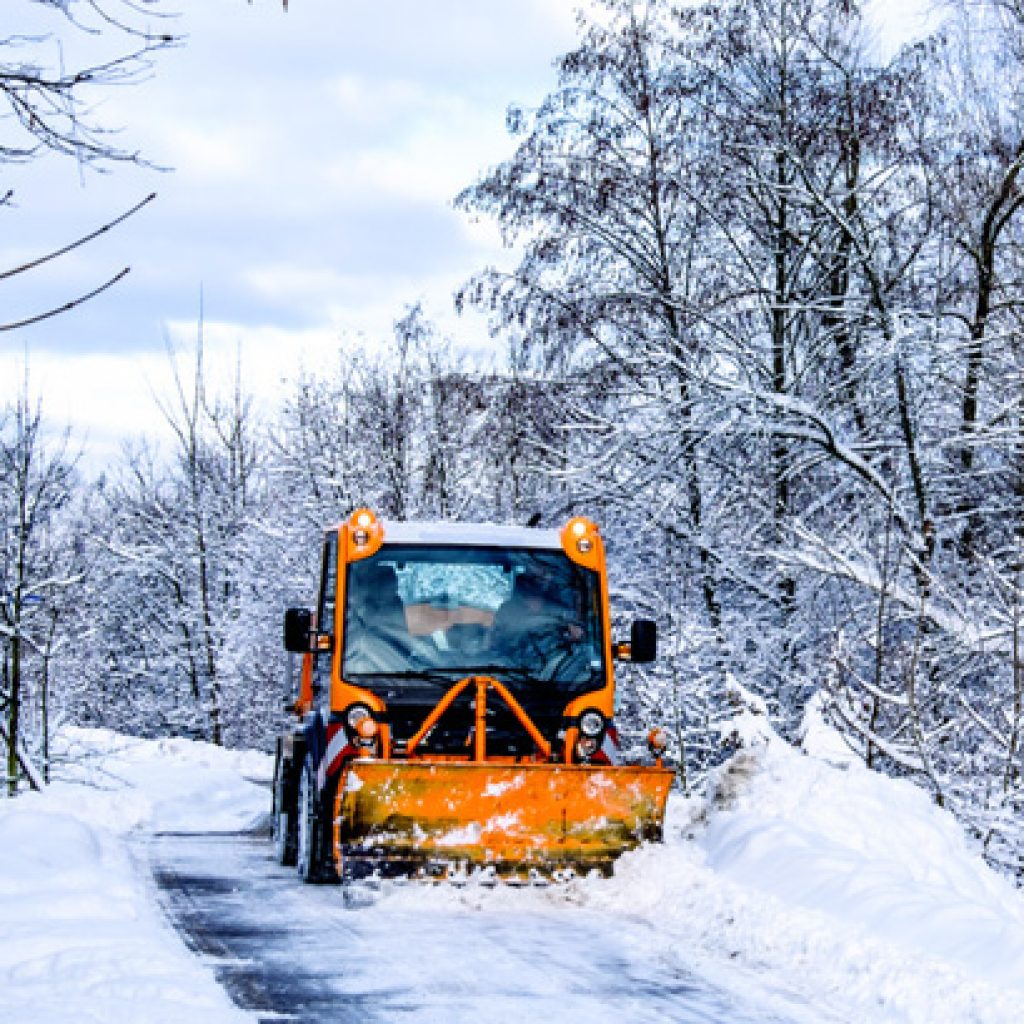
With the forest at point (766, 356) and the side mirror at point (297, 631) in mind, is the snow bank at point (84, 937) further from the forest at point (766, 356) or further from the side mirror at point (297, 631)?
the forest at point (766, 356)

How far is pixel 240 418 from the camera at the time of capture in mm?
44156

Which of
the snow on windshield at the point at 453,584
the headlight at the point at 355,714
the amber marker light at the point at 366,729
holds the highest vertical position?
the snow on windshield at the point at 453,584

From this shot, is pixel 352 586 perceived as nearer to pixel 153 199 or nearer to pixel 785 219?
pixel 153 199

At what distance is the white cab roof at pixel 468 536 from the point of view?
10148mm

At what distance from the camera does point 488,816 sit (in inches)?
347

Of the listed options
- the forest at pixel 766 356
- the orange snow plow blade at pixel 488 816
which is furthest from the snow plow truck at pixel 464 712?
the forest at pixel 766 356

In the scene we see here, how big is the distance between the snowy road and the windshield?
5.01 ft

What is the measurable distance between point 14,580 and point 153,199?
19788 millimetres

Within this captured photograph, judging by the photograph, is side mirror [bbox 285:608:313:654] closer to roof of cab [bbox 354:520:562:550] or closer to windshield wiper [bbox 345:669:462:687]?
windshield wiper [bbox 345:669:462:687]

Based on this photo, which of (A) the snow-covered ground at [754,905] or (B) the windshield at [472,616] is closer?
(A) the snow-covered ground at [754,905]

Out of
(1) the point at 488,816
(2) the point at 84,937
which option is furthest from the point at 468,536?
(2) the point at 84,937

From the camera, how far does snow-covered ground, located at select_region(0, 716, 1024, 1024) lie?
5570 millimetres

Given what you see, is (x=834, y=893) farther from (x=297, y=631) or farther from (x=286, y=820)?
(x=286, y=820)

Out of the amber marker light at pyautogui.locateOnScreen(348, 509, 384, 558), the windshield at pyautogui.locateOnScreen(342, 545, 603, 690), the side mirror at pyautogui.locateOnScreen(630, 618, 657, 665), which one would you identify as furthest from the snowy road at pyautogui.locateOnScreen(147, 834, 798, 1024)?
the amber marker light at pyautogui.locateOnScreen(348, 509, 384, 558)
